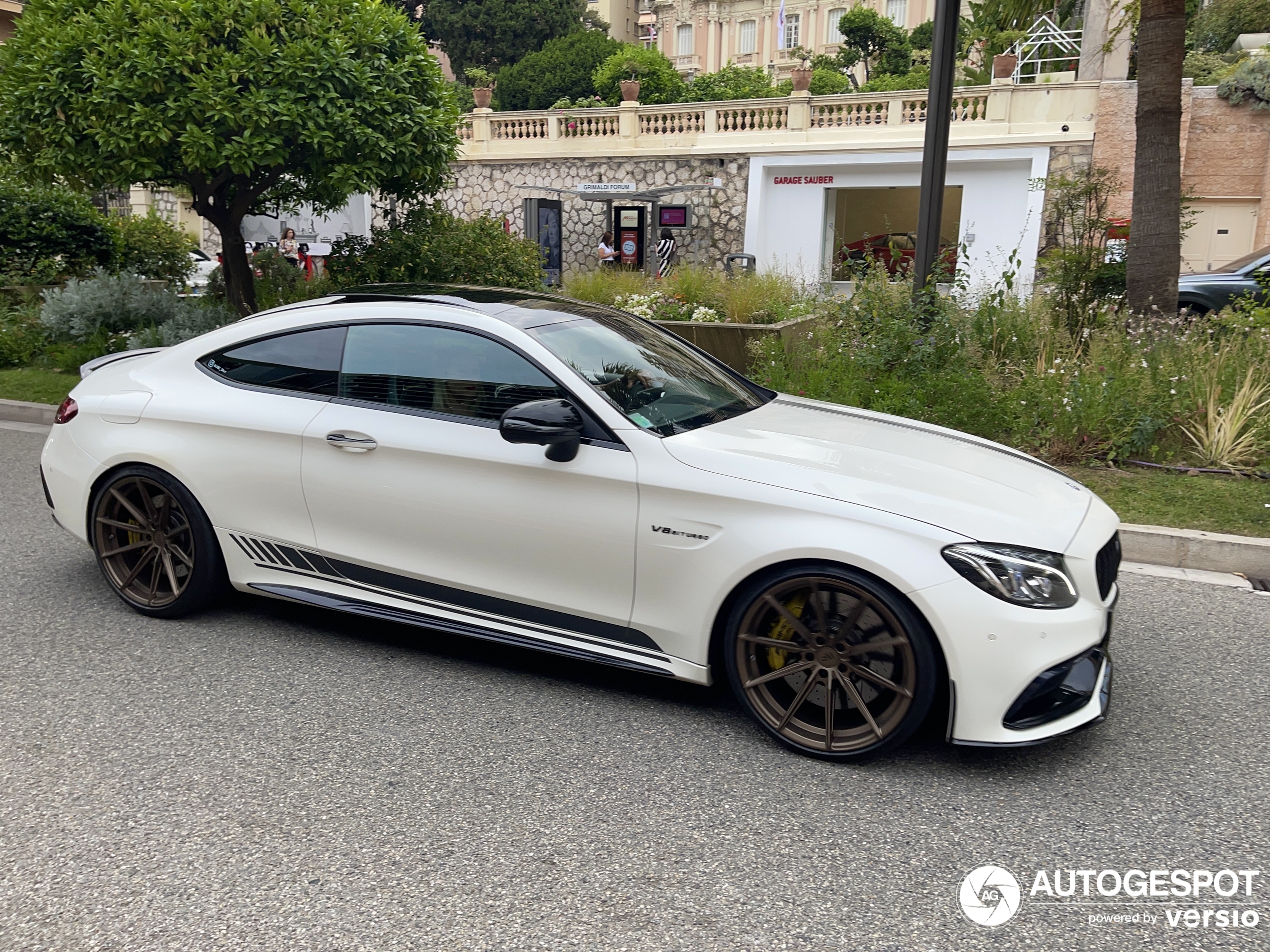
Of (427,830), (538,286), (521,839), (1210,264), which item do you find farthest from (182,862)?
(1210,264)

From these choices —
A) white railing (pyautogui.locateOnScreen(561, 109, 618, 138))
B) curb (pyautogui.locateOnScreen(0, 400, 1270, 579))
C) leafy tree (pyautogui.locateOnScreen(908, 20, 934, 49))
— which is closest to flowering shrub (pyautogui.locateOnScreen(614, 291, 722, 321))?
curb (pyautogui.locateOnScreen(0, 400, 1270, 579))

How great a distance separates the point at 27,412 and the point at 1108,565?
33.5 feet

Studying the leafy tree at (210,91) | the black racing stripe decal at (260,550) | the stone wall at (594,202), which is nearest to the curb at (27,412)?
the leafy tree at (210,91)

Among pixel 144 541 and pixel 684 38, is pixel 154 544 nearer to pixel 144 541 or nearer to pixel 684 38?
pixel 144 541

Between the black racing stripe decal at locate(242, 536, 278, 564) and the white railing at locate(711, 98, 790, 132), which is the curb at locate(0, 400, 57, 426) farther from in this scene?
the white railing at locate(711, 98, 790, 132)

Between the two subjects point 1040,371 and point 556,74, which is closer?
point 1040,371

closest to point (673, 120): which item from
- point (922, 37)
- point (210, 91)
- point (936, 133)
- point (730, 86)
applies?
point (730, 86)

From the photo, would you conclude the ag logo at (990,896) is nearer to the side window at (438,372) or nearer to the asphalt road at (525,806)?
the asphalt road at (525,806)

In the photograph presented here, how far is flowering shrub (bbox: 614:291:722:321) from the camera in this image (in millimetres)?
10820

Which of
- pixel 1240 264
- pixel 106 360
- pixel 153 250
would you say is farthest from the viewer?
pixel 153 250

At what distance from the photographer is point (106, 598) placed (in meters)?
5.19

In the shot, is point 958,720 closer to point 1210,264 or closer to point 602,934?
point 602,934

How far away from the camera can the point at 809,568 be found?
3496 mm

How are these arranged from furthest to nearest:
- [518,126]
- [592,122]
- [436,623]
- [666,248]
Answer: [518,126]
[592,122]
[666,248]
[436,623]
